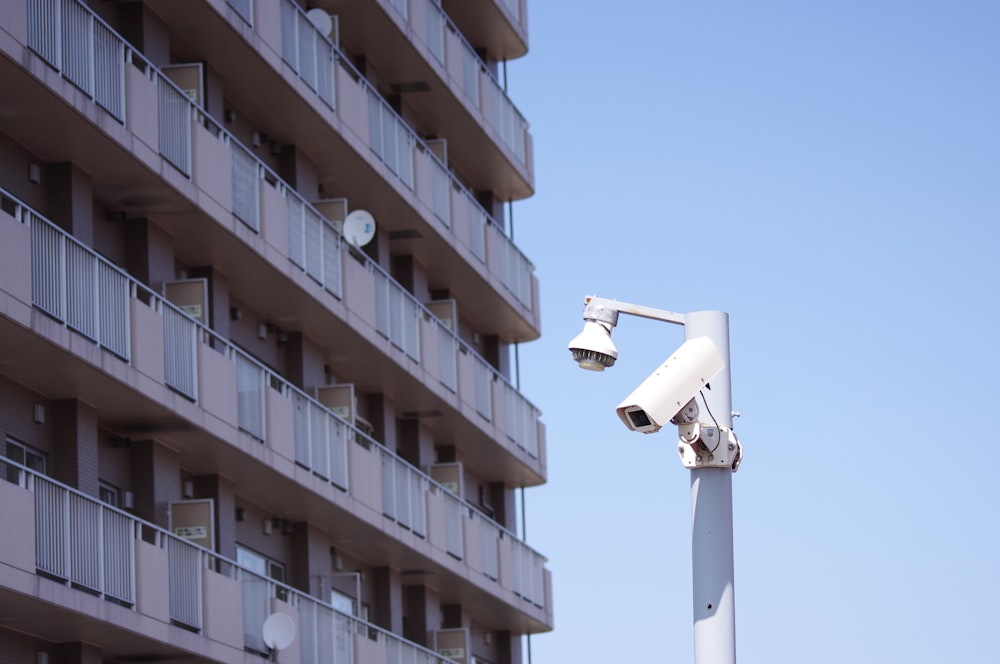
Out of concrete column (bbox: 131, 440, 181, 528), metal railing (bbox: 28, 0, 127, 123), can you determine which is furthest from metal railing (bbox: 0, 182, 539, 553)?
metal railing (bbox: 28, 0, 127, 123)

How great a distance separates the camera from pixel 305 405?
2934 centimetres

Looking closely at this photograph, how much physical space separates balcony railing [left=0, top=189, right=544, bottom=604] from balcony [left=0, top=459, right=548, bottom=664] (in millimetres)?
2089

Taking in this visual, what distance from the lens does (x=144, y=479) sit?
2534cm

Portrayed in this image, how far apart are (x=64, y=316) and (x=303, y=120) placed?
10250 mm

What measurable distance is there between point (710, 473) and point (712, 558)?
531mm

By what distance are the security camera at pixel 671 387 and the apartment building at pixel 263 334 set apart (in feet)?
35.2

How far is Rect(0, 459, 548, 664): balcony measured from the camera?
20.4 m

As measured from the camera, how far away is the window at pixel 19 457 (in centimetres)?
2219

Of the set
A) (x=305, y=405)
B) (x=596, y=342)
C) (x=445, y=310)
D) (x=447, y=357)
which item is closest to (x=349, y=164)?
(x=447, y=357)

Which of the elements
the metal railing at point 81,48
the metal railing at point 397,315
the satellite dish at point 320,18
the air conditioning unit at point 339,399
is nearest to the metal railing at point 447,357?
the metal railing at point 397,315

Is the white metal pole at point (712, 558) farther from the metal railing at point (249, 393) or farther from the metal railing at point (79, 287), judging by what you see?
the metal railing at point (249, 393)

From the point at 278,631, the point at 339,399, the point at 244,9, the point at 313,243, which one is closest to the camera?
the point at 278,631

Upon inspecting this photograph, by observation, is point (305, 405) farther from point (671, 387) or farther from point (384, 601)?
point (671, 387)

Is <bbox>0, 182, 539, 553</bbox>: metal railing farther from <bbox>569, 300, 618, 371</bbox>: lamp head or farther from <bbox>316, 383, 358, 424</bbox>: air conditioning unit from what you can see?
<bbox>569, 300, 618, 371</bbox>: lamp head
